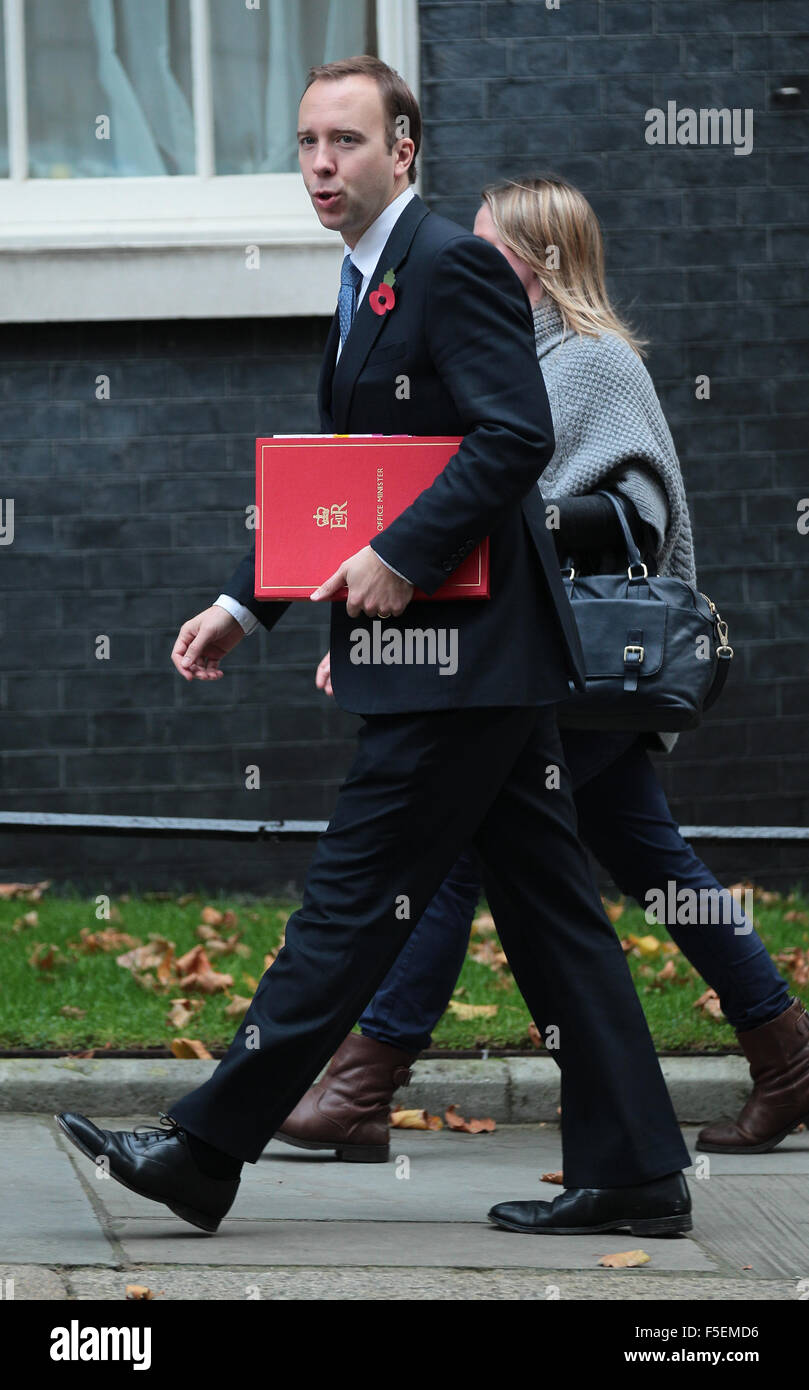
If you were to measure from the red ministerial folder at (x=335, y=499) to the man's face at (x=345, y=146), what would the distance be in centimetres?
45

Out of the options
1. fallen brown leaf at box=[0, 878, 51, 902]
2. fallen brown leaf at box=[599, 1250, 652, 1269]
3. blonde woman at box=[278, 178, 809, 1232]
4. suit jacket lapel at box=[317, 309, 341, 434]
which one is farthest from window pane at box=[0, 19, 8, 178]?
fallen brown leaf at box=[599, 1250, 652, 1269]

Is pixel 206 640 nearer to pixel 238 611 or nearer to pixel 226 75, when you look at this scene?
pixel 238 611

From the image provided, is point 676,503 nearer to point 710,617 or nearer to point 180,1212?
A: point 710,617

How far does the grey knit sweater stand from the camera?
4.31m

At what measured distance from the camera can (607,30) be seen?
283 inches

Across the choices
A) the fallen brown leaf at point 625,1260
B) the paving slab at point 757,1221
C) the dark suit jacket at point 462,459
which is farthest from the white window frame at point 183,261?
the fallen brown leaf at point 625,1260

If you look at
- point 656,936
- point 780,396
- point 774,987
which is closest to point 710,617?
point 774,987

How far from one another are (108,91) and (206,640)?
15.0 feet

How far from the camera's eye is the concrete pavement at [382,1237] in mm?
3293

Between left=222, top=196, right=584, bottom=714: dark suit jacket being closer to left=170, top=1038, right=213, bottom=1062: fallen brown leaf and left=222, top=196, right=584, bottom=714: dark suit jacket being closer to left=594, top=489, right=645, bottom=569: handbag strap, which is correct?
left=594, top=489, right=645, bottom=569: handbag strap

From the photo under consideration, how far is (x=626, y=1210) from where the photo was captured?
3660mm

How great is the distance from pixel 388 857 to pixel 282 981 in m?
0.30

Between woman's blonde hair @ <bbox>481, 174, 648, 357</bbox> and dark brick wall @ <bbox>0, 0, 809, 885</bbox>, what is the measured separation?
290 cm

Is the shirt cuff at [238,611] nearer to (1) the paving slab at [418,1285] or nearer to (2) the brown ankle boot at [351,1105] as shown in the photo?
(2) the brown ankle boot at [351,1105]
